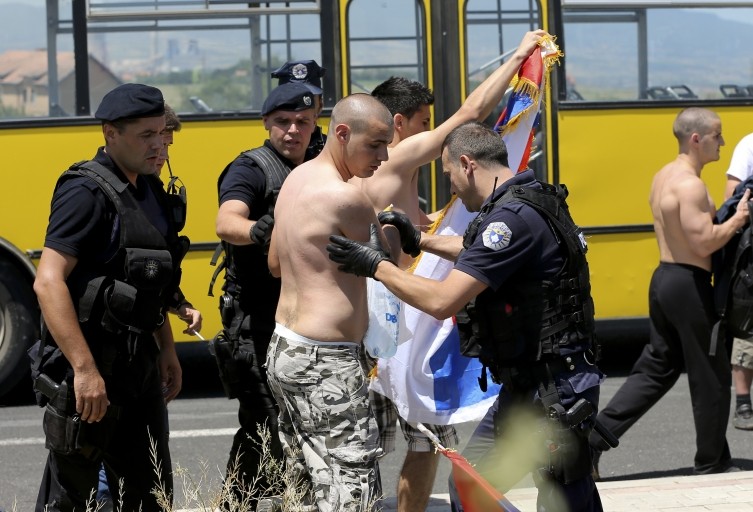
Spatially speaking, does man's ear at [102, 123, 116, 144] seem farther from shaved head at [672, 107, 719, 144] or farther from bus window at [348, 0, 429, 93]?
bus window at [348, 0, 429, 93]

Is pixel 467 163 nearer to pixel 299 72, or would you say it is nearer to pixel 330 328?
pixel 330 328

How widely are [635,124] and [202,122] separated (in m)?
3.11

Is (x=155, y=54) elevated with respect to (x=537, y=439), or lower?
elevated

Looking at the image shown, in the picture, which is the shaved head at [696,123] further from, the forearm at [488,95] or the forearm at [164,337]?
the forearm at [164,337]

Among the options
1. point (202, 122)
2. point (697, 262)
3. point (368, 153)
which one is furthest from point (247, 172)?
point (202, 122)

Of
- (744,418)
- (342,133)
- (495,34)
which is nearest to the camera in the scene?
(342,133)

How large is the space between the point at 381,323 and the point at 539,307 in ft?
1.92

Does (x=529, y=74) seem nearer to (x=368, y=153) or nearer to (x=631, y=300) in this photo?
(x=368, y=153)

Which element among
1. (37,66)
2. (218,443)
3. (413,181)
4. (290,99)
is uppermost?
(37,66)

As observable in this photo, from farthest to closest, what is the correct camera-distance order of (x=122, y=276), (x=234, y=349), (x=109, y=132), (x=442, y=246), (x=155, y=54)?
(x=155, y=54), (x=234, y=349), (x=442, y=246), (x=109, y=132), (x=122, y=276)

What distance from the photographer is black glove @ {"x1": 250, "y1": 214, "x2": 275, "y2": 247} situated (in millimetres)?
4973

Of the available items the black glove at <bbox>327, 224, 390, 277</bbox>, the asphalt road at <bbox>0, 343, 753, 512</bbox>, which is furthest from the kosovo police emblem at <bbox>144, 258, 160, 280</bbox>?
the asphalt road at <bbox>0, 343, 753, 512</bbox>

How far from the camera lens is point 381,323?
179 inches

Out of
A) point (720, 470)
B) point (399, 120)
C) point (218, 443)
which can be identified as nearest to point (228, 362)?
point (399, 120)
